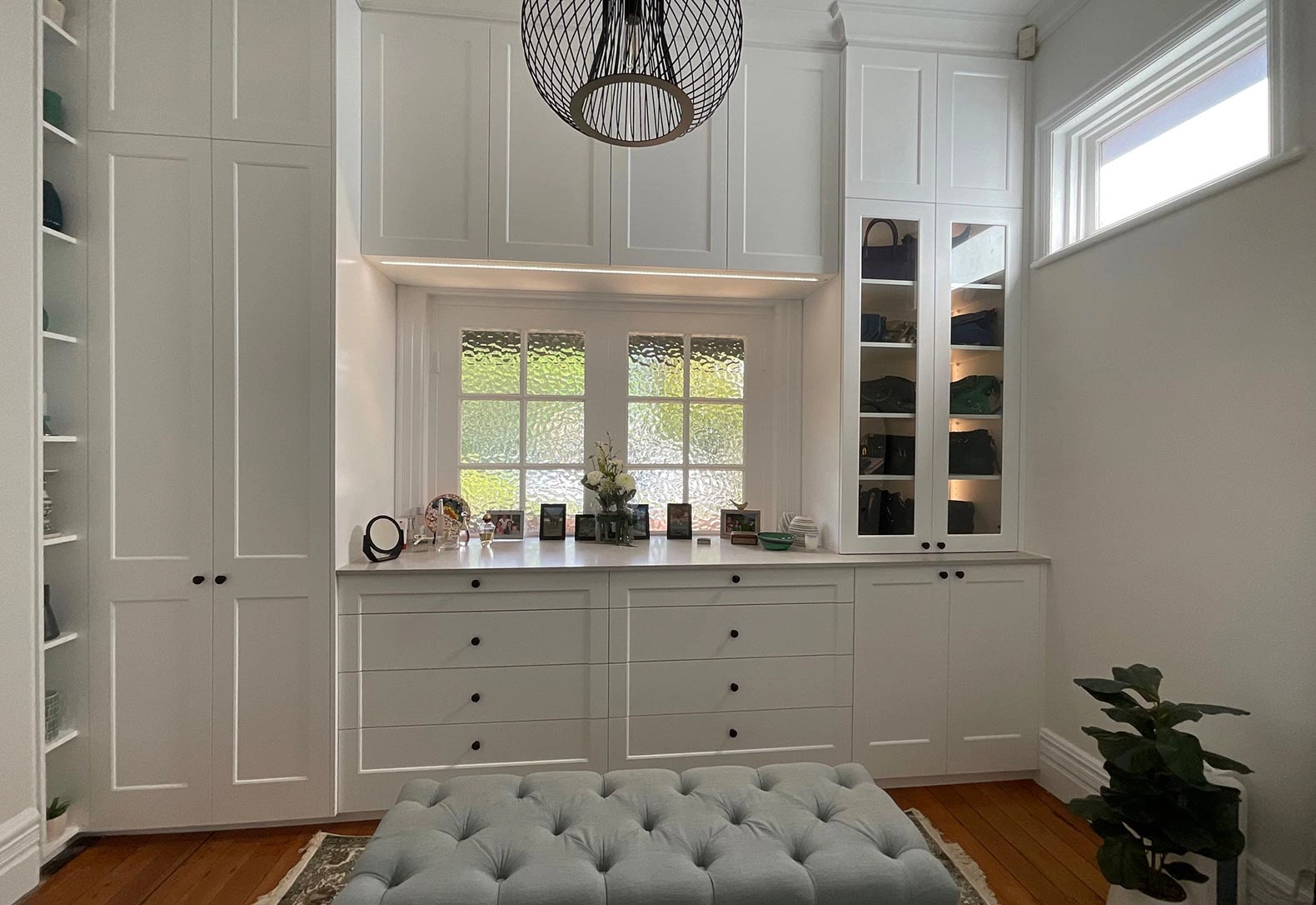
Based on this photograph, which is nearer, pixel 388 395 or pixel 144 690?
pixel 144 690

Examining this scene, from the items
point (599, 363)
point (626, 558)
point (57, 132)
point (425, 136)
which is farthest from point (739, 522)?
point (57, 132)

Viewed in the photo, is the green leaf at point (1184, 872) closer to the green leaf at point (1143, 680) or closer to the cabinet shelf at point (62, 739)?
the green leaf at point (1143, 680)

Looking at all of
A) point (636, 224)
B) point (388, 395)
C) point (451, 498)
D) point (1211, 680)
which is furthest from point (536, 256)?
point (1211, 680)

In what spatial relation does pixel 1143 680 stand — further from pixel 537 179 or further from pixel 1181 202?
pixel 537 179

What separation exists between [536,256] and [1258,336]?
86.3 inches

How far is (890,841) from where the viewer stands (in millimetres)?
1379

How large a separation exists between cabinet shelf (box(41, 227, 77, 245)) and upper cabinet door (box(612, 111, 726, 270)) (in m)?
1.69

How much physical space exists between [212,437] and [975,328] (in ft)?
9.00

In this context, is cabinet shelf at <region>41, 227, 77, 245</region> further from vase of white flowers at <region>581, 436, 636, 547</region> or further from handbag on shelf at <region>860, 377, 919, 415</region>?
handbag on shelf at <region>860, 377, 919, 415</region>

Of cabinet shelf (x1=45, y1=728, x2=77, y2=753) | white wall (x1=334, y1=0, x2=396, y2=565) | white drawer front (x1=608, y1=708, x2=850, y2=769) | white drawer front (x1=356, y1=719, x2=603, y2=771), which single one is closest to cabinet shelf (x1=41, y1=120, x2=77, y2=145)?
white wall (x1=334, y1=0, x2=396, y2=565)

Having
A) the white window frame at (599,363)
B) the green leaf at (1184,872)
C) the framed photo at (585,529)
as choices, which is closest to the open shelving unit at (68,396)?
the white window frame at (599,363)

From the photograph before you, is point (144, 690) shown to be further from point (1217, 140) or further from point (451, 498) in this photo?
point (1217, 140)

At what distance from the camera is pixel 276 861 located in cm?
201

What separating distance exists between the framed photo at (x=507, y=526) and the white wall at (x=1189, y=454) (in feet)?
6.87
